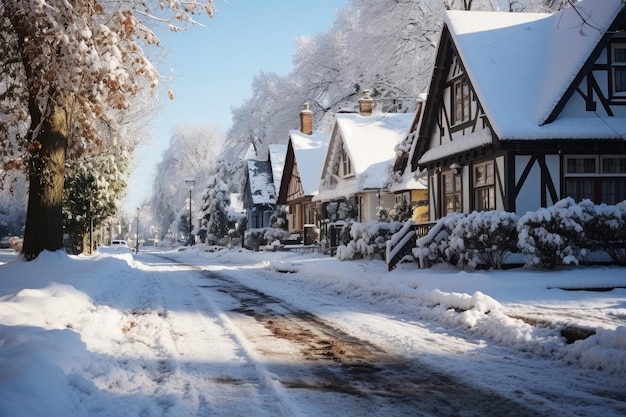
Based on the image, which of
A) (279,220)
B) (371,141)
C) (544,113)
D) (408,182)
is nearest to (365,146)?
(371,141)

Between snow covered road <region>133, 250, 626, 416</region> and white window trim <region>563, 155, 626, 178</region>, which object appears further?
white window trim <region>563, 155, 626, 178</region>

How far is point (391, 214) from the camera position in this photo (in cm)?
2770

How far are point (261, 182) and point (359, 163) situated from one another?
22.9 meters

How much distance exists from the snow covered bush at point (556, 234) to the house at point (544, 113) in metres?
3.27

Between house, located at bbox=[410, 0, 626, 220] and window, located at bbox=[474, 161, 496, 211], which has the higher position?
house, located at bbox=[410, 0, 626, 220]

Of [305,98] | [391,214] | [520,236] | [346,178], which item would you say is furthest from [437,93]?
[305,98]

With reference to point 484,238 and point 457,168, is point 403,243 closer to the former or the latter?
point 484,238

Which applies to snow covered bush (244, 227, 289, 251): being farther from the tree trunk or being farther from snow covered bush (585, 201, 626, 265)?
snow covered bush (585, 201, 626, 265)

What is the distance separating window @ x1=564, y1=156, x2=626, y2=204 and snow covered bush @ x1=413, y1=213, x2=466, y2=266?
4447 millimetres

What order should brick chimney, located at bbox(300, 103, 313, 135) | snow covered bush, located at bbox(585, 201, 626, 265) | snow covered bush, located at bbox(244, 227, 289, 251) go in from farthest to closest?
brick chimney, located at bbox(300, 103, 313, 135) → snow covered bush, located at bbox(244, 227, 289, 251) → snow covered bush, located at bbox(585, 201, 626, 265)

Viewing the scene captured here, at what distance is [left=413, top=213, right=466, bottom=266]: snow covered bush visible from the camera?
53.0 ft

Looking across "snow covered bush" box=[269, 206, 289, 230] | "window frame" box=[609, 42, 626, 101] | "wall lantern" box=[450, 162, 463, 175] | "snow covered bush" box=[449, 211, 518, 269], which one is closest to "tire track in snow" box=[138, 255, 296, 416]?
"snow covered bush" box=[449, 211, 518, 269]

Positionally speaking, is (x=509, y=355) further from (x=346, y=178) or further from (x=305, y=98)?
(x=305, y=98)

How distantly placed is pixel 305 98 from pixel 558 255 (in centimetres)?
4199
